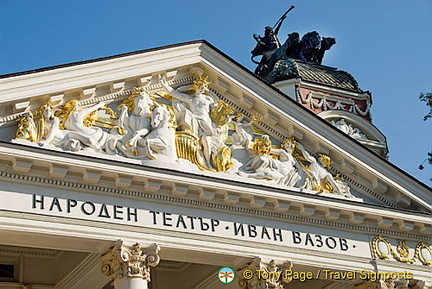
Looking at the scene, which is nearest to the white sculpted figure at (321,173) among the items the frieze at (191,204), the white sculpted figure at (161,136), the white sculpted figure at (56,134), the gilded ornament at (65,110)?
the frieze at (191,204)

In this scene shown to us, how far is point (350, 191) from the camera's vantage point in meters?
21.5

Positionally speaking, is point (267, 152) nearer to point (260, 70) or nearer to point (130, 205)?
point (130, 205)

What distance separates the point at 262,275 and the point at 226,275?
5.10ft

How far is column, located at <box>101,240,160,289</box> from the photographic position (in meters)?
17.2

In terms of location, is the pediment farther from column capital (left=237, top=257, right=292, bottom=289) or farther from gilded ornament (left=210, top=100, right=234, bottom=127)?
column capital (left=237, top=257, right=292, bottom=289)

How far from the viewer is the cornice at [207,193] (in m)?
16.9

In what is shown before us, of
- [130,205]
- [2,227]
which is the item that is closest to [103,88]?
[130,205]

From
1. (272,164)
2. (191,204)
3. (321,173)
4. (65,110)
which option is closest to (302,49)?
(321,173)

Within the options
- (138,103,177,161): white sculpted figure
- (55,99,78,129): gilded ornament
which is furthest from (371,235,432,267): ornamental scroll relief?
(55,99,78,129): gilded ornament

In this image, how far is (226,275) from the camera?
66.0 ft

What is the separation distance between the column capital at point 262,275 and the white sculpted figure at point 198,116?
8.71 feet

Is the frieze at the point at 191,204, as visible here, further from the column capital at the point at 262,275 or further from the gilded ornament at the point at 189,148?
the column capital at the point at 262,275

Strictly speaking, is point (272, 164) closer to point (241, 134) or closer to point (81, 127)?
point (241, 134)

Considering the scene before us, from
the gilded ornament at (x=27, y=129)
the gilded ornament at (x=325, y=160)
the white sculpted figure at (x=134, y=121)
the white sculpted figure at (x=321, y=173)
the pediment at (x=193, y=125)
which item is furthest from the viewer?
the gilded ornament at (x=325, y=160)
